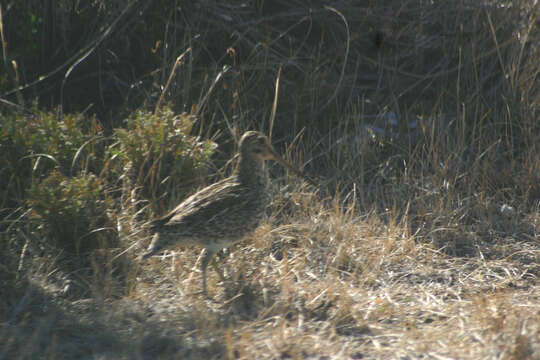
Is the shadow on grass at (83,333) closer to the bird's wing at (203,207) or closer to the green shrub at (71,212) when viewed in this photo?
the green shrub at (71,212)

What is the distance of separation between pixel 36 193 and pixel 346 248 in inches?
91.8

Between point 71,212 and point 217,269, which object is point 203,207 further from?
point 71,212

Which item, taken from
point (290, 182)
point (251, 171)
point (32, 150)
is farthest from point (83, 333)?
point (290, 182)

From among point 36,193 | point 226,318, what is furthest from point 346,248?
point 36,193

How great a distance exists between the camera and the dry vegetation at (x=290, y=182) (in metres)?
4.06

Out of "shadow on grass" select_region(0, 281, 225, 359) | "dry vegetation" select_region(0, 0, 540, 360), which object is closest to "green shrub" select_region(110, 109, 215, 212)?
"dry vegetation" select_region(0, 0, 540, 360)

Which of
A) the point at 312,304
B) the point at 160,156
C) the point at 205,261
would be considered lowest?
the point at 312,304

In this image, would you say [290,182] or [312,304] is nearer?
[312,304]

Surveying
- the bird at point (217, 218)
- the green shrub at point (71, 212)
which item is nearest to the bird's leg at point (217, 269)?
the bird at point (217, 218)

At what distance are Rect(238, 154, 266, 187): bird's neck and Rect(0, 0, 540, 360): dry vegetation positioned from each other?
65 cm

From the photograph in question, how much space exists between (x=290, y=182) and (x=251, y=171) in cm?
127

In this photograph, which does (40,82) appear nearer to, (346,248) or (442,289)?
(346,248)

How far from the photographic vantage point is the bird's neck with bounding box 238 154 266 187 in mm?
4668

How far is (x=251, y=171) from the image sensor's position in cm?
470
